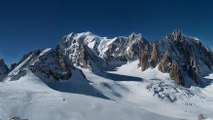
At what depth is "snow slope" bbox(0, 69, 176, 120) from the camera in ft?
116

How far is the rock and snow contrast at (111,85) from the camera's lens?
39.5 meters

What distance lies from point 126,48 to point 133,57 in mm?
13970

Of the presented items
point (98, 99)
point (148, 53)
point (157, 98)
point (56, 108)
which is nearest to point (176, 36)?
point (148, 53)

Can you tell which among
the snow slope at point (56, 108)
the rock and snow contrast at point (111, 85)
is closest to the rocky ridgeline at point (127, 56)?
the rock and snow contrast at point (111, 85)

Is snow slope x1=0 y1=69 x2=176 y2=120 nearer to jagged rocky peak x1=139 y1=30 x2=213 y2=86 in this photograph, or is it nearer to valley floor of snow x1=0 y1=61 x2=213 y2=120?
valley floor of snow x1=0 y1=61 x2=213 y2=120

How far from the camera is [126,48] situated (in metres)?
157

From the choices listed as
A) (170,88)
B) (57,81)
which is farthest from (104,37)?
(57,81)

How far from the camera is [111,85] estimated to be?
7712 cm

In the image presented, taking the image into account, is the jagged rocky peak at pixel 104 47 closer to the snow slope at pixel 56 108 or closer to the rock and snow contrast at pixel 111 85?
the rock and snow contrast at pixel 111 85

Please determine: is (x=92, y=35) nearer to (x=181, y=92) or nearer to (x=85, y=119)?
(x=181, y=92)

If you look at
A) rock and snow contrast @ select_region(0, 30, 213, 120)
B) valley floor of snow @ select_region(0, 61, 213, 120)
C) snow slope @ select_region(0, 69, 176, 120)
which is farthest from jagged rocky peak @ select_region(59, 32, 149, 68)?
snow slope @ select_region(0, 69, 176, 120)

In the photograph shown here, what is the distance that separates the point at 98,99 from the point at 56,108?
10281 mm

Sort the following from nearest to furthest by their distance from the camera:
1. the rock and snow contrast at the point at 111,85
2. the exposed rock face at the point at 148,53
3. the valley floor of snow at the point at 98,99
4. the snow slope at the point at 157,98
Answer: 1. the valley floor of snow at the point at 98,99
2. the rock and snow contrast at the point at 111,85
3. the snow slope at the point at 157,98
4. the exposed rock face at the point at 148,53

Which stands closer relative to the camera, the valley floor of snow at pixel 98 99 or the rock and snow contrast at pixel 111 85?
the valley floor of snow at pixel 98 99
